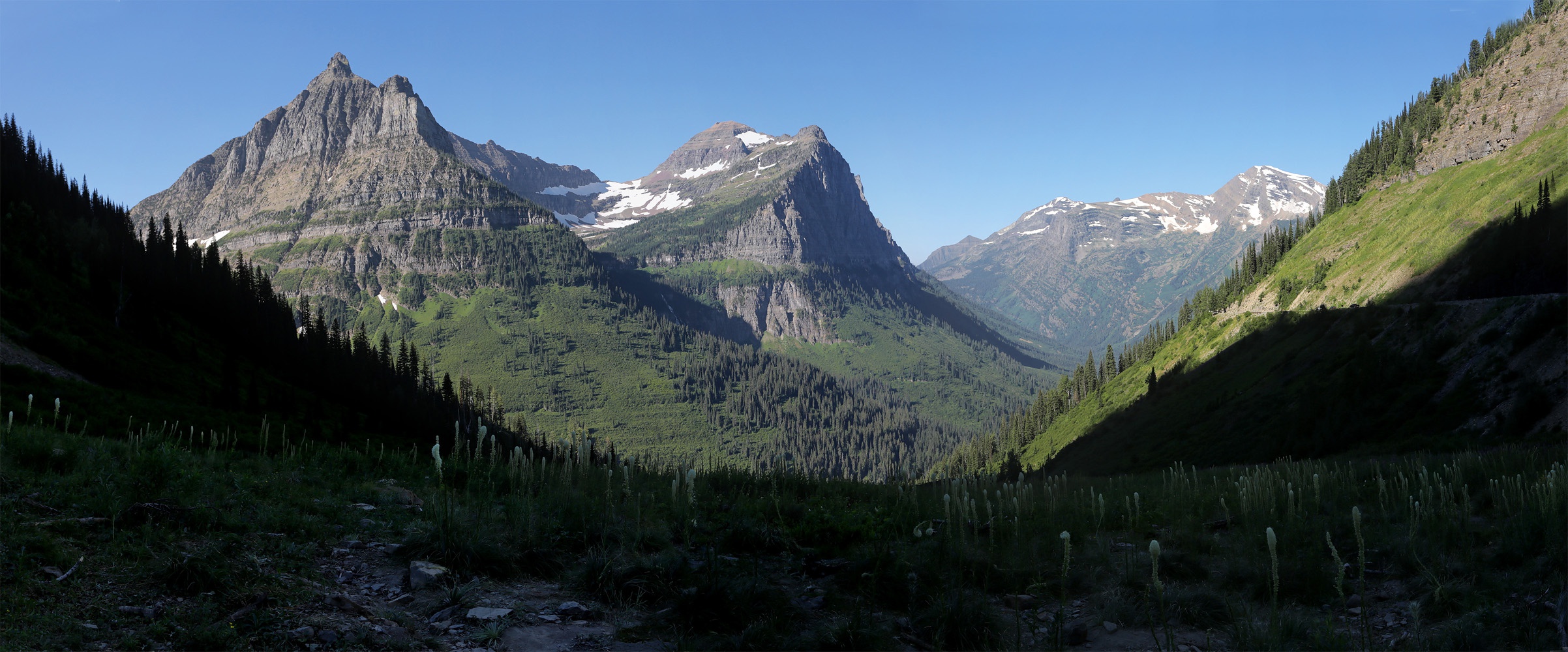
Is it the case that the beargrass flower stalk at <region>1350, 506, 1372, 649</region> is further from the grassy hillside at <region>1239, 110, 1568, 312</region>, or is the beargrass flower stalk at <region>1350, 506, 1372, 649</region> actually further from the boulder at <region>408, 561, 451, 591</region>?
the grassy hillside at <region>1239, 110, 1568, 312</region>

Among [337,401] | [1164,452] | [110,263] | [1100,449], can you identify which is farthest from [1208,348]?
[110,263]

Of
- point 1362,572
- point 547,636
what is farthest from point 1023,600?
point 547,636

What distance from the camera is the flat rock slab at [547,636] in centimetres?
790

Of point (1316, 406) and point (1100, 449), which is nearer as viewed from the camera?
point (1316, 406)

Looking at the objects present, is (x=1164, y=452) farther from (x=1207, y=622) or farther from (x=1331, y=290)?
(x=1207, y=622)

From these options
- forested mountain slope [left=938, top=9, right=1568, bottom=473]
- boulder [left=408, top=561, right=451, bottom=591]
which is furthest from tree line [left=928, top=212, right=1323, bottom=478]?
boulder [left=408, top=561, right=451, bottom=591]

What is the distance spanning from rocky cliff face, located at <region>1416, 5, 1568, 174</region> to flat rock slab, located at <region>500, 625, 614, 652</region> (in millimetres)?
143551

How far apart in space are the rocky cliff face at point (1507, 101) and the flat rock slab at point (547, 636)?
14355 centimetres

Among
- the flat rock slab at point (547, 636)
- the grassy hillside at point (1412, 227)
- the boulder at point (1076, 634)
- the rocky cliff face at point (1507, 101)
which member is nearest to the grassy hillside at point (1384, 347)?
the grassy hillside at point (1412, 227)

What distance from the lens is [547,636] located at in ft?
27.0

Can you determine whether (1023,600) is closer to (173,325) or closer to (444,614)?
(444,614)

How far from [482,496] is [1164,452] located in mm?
72271

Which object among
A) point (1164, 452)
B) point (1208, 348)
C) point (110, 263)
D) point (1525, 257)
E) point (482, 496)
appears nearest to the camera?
point (482, 496)

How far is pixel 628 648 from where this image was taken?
813 cm
